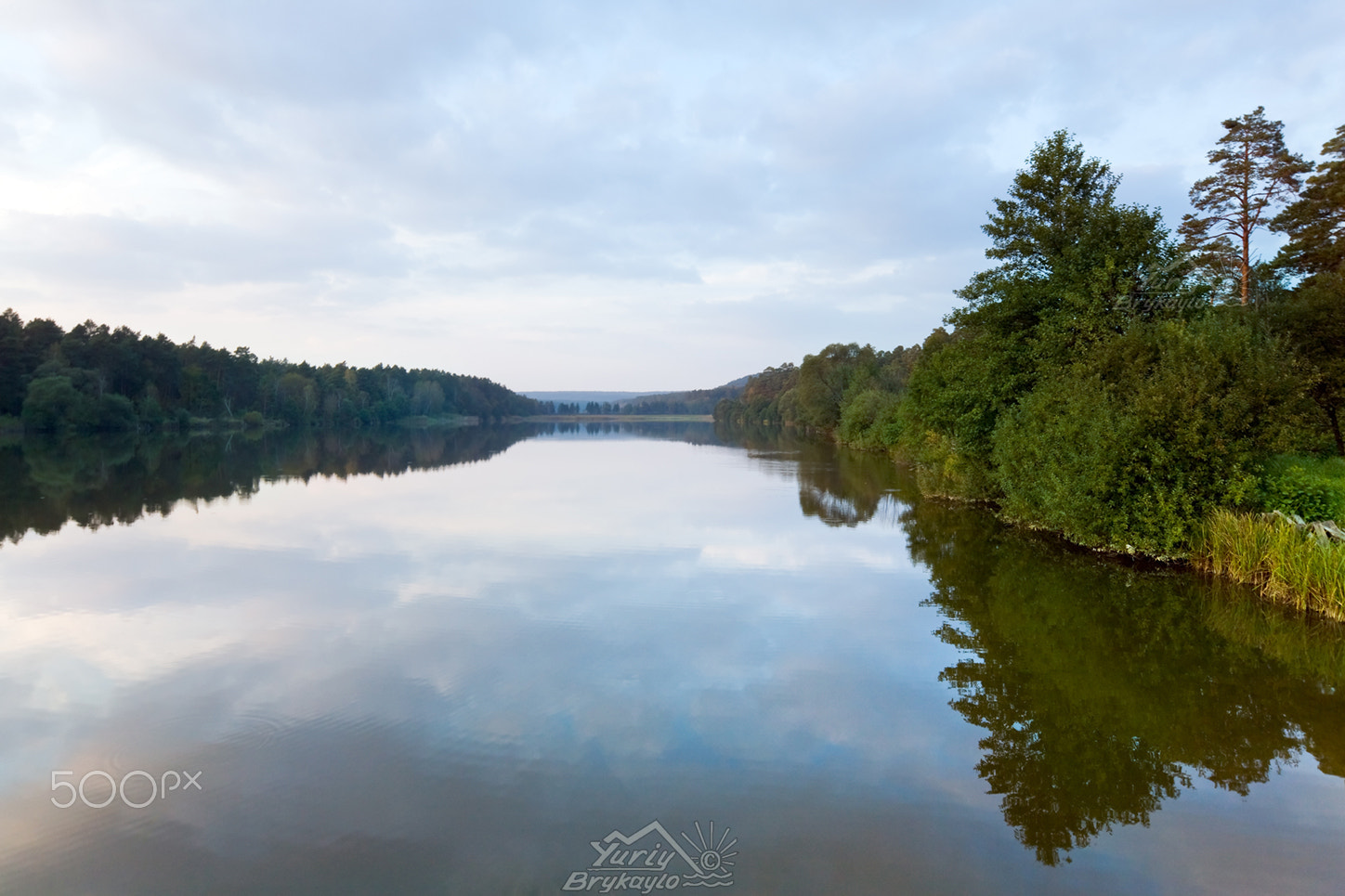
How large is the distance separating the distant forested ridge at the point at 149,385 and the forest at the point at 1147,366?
68.9 meters

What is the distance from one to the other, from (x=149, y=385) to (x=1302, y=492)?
276 ft

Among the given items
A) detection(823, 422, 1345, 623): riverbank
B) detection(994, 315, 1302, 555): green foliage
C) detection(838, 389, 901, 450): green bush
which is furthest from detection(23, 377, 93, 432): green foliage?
detection(823, 422, 1345, 623): riverbank

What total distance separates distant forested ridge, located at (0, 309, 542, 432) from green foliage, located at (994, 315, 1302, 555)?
73.6 m

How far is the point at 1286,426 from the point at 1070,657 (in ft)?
23.6

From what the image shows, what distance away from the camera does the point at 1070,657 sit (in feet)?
28.7

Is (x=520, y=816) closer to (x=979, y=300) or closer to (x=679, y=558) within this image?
(x=679, y=558)

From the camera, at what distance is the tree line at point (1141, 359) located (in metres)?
12.6

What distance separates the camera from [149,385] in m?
70.0

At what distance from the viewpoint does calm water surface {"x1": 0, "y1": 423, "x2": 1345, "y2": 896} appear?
4.83 m

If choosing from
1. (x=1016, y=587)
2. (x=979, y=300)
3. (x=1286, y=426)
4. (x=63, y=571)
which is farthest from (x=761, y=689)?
(x=979, y=300)

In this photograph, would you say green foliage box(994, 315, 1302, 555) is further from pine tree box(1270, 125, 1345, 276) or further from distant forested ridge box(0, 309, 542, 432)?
distant forested ridge box(0, 309, 542, 432)

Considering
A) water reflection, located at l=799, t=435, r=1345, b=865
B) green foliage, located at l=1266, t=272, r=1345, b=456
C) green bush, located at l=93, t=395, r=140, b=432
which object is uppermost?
green foliage, located at l=1266, t=272, r=1345, b=456

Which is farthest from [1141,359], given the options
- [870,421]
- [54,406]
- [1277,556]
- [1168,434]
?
[54,406]

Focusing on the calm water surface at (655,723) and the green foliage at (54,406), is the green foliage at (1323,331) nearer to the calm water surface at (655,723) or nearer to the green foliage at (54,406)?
the calm water surface at (655,723)
